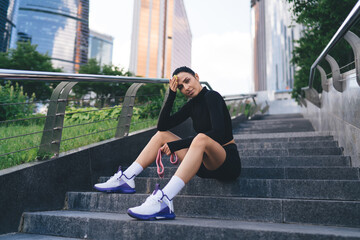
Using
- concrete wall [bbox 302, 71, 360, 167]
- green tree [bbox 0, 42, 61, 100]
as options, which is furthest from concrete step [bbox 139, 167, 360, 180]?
green tree [bbox 0, 42, 61, 100]

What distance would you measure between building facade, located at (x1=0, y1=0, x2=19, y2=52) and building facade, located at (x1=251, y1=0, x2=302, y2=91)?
81.1 meters

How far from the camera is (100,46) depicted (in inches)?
7392

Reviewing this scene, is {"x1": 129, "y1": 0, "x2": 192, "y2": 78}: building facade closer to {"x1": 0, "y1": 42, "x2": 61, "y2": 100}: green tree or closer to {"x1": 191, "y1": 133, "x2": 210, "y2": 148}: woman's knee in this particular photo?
{"x1": 0, "y1": 42, "x2": 61, "y2": 100}: green tree

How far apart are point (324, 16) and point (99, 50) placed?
639 ft

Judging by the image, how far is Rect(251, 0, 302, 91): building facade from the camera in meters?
80.1

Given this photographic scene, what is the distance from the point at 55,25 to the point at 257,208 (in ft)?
412

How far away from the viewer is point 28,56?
24922 mm

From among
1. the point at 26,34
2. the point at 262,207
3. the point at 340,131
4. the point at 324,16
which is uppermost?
the point at 26,34

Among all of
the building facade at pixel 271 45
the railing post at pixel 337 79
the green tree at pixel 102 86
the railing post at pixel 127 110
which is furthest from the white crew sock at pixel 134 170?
the building facade at pixel 271 45

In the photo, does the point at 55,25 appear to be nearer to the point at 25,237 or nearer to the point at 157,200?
the point at 25,237

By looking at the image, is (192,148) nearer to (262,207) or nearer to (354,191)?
(262,207)

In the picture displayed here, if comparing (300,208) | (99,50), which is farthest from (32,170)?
(99,50)

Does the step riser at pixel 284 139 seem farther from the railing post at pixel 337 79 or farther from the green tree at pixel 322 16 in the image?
the green tree at pixel 322 16

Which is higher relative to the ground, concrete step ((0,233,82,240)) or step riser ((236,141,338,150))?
step riser ((236,141,338,150))
